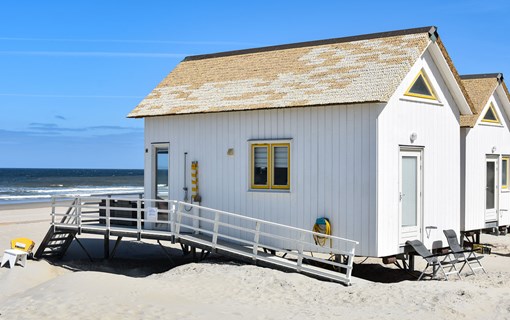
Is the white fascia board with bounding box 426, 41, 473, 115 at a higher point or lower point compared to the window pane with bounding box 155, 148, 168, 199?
higher

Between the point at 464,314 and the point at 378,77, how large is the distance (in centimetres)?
529

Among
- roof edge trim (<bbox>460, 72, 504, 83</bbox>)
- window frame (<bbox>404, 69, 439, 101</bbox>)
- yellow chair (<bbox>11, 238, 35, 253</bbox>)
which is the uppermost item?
roof edge trim (<bbox>460, 72, 504, 83</bbox>)

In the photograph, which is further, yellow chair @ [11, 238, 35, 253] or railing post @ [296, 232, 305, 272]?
yellow chair @ [11, 238, 35, 253]

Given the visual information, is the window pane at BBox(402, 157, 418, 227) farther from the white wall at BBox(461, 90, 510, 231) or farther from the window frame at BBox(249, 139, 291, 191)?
the white wall at BBox(461, 90, 510, 231)

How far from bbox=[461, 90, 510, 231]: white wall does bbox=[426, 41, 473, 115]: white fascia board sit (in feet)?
7.88

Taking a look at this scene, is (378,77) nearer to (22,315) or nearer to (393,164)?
(393,164)

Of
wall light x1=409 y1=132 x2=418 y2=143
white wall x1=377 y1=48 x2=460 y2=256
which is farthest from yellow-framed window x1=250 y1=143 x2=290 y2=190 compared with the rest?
wall light x1=409 y1=132 x2=418 y2=143

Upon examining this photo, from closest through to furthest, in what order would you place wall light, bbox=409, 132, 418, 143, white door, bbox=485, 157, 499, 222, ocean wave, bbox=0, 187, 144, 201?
wall light, bbox=409, 132, 418, 143 → white door, bbox=485, 157, 499, 222 → ocean wave, bbox=0, 187, 144, 201

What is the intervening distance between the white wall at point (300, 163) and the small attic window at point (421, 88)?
5.60ft

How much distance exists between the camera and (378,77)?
1441cm

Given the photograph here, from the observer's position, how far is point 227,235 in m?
16.0

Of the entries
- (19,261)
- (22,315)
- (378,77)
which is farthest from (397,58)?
(19,261)

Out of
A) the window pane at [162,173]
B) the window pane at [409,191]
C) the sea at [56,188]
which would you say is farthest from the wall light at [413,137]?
the sea at [56,188]

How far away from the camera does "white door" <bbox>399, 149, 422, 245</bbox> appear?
48.7 ft
